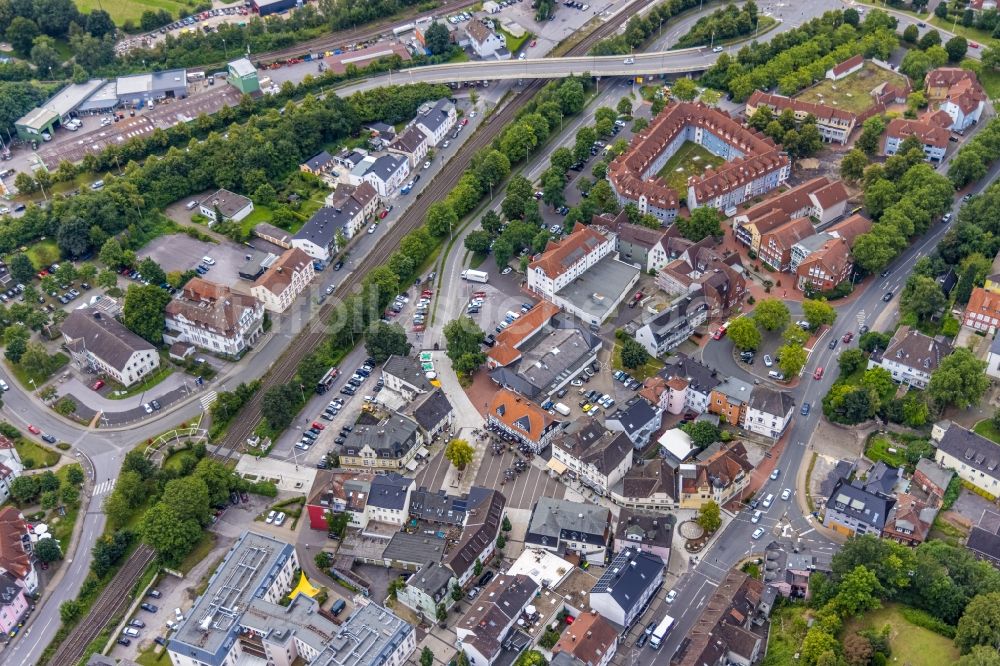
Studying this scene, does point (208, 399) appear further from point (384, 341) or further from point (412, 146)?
point (412, 146)

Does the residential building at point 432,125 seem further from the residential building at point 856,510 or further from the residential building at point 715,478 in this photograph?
the residential building at point 856,510

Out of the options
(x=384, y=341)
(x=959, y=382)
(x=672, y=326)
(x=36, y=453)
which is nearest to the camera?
(x=959, y=382)

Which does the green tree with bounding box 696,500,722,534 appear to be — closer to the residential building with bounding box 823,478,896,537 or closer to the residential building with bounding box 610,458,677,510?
the residential building with bounding box 610,458,677,510

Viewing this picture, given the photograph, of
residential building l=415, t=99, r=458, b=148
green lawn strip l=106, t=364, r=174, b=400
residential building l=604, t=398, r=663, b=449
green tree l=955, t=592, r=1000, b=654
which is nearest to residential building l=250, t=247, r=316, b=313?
green lawn strip l=106, t=364, r=174, b=400

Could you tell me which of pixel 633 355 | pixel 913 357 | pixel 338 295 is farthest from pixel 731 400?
pixel 338 295

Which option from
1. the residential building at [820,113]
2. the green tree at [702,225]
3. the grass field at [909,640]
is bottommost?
the grass field at [909,640]

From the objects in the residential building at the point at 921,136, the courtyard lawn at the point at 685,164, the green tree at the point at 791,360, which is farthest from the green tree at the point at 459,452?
the residential building at the point at 921,136
